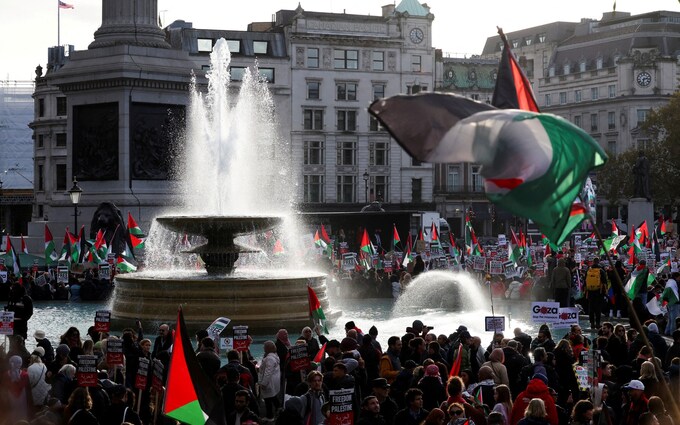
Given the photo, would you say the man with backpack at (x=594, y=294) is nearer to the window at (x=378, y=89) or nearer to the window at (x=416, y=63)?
the window at (x=378, y=89)

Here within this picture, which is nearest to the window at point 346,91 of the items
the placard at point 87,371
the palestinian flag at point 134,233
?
the palestinian flag at point 134,233

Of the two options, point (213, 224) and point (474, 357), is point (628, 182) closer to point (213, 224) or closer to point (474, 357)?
point (213, 224)

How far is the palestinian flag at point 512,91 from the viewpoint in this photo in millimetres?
10688

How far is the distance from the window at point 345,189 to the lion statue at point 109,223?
186 feet

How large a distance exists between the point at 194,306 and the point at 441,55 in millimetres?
85381

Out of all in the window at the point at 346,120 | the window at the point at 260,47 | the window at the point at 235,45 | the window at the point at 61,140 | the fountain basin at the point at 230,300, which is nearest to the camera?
the fountain basin at the point at 230,300

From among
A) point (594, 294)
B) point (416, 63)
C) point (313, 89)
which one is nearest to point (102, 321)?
point (594, 294)

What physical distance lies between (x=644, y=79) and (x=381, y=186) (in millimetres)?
28060

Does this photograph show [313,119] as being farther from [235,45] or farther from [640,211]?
[640,211]

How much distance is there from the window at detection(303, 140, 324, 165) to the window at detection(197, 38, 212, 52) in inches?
414

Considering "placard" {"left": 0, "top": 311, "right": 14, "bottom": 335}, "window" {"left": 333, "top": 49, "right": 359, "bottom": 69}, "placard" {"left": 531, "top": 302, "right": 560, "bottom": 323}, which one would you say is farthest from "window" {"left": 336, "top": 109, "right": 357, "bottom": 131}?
"placard" {"left": 0, "top": 311, "right": 14, "bottom": 335}

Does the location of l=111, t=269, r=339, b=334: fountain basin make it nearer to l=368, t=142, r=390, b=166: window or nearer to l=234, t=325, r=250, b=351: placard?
l=234, t=325, r=250, b=351: placard

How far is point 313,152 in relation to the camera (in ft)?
318

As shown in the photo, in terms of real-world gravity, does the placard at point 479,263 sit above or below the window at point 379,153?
below
